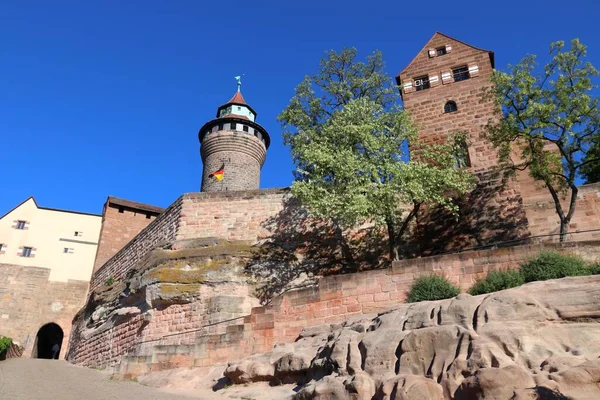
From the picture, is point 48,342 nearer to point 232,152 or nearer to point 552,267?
point 232,152

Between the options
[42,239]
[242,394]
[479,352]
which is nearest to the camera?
[479,352]

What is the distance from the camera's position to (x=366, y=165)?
15438 mm

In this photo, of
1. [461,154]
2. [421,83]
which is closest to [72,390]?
[461,154]

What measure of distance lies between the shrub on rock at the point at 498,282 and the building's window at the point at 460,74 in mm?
11886

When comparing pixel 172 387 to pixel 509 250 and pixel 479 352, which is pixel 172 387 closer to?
pixel 479 352

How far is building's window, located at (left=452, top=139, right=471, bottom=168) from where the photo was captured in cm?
1747

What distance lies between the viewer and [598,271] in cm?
969

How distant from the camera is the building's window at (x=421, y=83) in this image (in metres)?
20.8

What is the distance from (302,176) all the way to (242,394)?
1118 centimetres

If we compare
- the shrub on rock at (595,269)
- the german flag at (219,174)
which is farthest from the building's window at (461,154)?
the german flag at (219,174)

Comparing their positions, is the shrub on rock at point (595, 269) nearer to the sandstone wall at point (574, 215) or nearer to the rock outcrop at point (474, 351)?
the rock outcrop at point (474, 351)

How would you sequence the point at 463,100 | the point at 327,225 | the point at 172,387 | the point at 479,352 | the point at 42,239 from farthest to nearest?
1. the point at 42,239
2. the point at 463,100
3. the point at 327,225
4. the point at 172,387
5. the point at 479,352

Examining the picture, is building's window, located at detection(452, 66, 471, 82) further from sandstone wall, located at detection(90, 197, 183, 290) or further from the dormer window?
sandstone wall, located at detection(90, 197, 183, 290)

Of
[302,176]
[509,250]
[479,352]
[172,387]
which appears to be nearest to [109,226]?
[302,176]
